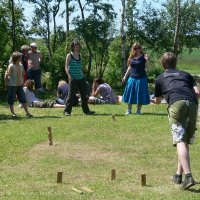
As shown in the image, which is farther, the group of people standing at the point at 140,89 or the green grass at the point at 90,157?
the group of people standing at the point at 140,89

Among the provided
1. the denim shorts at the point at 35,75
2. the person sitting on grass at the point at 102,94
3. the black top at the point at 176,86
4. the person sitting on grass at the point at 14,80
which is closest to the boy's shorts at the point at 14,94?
the person sitting on grass at the point at 14,80

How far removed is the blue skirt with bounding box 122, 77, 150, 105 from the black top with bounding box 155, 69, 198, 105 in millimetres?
6121

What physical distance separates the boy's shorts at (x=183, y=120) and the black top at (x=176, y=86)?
0.28ft

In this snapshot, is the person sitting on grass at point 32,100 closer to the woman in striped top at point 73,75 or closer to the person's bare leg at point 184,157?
the woman in striped top at point 73,75

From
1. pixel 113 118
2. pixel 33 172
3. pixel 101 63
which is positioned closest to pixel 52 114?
pixel 113 118

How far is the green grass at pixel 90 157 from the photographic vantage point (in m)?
6.21

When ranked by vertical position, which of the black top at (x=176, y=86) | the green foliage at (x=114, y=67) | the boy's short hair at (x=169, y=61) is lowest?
the green foliage at (x=114, y=67)

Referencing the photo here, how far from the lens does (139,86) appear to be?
13.0 m

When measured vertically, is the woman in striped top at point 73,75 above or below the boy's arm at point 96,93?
above

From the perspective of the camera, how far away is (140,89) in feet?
42.7

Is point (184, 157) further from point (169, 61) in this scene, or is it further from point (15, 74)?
point (15, 74)

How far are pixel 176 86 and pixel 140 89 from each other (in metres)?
6.43

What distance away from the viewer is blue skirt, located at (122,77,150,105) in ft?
42.5

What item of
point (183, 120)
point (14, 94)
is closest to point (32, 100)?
point (14, 94)
